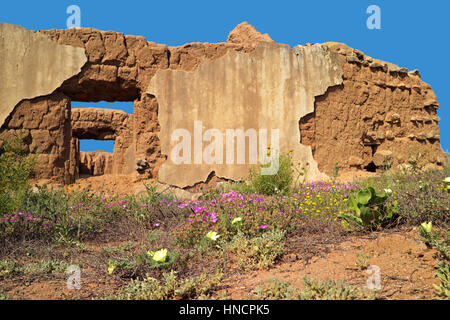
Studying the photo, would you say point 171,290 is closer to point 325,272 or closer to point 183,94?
point 325,272

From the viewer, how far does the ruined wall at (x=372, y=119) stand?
28.3 feet

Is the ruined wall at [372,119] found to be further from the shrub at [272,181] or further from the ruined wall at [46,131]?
the ruined wall at [46,131]

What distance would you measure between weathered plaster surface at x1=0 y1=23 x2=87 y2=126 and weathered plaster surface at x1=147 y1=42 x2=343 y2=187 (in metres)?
1.74

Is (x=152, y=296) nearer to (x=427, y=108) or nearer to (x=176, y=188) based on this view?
(x=176, y=188)

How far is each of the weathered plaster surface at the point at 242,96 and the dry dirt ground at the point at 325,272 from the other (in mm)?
4642

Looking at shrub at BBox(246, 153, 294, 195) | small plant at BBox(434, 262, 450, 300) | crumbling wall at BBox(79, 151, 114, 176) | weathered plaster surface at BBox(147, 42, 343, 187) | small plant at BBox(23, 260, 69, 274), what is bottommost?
small plant at BBox(23, 260, 69, 274)

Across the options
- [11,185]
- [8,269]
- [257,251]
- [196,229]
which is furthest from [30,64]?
[257,251]

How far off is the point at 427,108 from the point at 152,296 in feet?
34.6

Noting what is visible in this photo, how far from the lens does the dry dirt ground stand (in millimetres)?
2396

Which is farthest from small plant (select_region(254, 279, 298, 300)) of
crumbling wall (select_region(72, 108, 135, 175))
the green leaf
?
crumbling wall (select_region(72, 108, 135, 175))

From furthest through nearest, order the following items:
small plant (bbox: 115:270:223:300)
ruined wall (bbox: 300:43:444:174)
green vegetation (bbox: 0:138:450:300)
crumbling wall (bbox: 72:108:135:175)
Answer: crumbling wall (bbox: 72:108:135:175)
ruined wall (bbox: 300:43:444:174)
green vegetation (bbox: 0:138:450:300)
small plant (bbox: 115:270:223:300)

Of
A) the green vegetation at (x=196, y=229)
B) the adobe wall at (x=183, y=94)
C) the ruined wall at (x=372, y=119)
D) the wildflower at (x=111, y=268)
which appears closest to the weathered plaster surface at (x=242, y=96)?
the adobe wall at (x=183, y=94)

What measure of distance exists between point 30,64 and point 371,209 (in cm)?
711

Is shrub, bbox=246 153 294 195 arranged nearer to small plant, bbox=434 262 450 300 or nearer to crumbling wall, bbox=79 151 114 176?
small plant, bbox=434 262 450 300
